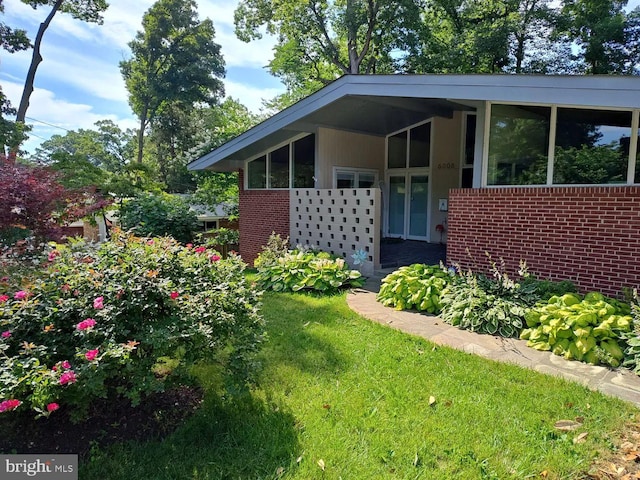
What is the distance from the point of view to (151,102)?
26266mm

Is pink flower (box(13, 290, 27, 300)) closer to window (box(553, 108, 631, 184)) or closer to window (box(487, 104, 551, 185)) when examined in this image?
window (box(487, 104, 551, 185))

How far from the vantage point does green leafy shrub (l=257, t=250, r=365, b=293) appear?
655 cm

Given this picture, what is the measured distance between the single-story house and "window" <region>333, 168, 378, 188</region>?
1.9 inches

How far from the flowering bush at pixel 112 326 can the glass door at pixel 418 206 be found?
26.1 ft

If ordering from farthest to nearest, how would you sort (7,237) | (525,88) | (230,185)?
1. (230,185)
2. (7,237)
3. (525,88)

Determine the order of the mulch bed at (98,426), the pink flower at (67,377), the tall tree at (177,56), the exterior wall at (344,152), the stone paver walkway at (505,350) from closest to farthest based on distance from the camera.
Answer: the pink flower at (67,377) < the mulch bed at (98,426) < the stone paver walkway at (505,350) < the exterior wall at (344,152) < the tall tree at (177,56)

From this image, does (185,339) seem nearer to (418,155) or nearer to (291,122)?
(291,122)

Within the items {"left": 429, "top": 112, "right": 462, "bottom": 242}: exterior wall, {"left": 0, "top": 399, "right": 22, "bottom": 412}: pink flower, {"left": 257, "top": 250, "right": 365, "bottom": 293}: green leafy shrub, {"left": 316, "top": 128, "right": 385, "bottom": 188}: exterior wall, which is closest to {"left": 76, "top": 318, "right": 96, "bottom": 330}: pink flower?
{"left": 0, "top": 399, "right": 22, "bottom": 412}: pink flower

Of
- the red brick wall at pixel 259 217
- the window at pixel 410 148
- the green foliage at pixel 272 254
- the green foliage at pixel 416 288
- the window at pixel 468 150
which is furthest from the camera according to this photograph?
the window at pixel 410 148

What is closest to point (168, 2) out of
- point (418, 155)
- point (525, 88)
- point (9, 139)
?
point (9, 139)

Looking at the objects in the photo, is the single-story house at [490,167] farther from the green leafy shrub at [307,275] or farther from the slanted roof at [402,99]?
the green leafy shrub at [307,275]

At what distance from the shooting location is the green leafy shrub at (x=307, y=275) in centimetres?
655

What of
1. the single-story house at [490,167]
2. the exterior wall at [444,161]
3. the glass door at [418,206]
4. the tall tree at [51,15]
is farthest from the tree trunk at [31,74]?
the exterior wall at [444,161]

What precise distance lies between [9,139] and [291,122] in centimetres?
1036
